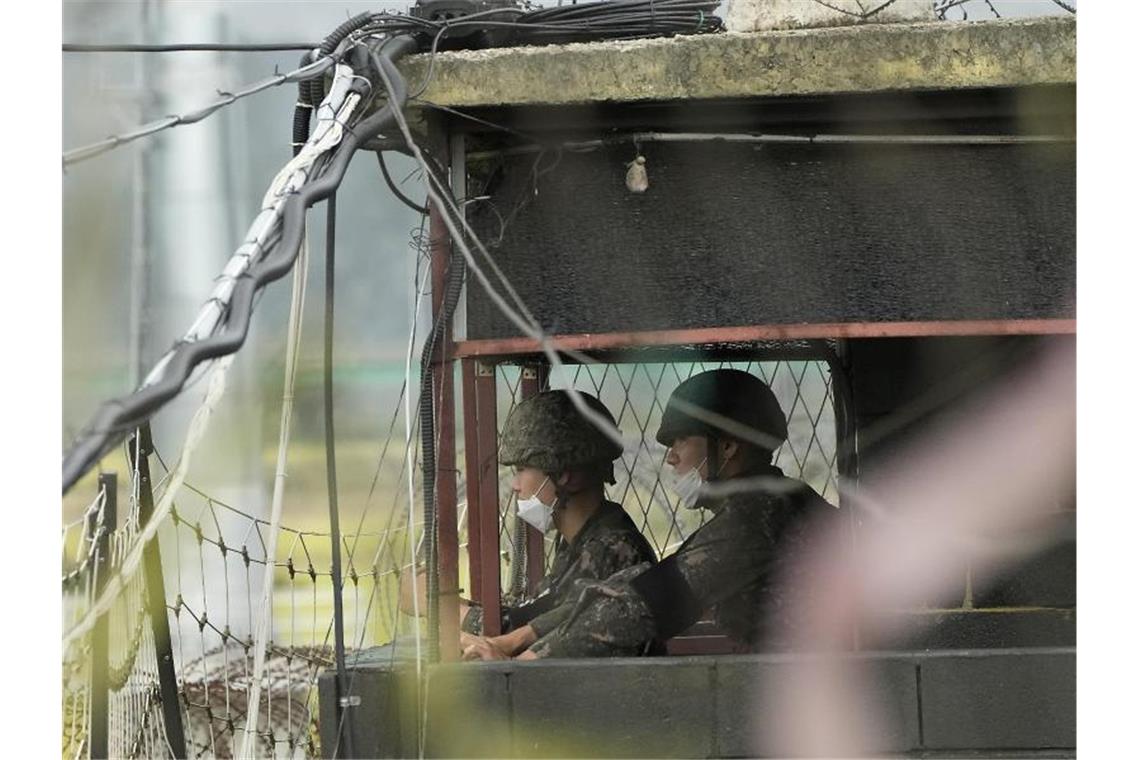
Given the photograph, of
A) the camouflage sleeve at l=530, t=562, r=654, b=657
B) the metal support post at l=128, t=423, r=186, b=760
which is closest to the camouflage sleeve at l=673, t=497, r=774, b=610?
the camouflage sleeve at l=530, t=562, r=654, b=657

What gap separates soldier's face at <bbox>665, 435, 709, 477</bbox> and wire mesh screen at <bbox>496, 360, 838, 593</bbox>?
551mm

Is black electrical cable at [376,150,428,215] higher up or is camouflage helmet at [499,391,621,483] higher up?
black electrical cable at [376,150,428,215]

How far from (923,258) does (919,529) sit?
A: 1159 mm

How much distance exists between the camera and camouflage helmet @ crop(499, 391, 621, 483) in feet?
21.1

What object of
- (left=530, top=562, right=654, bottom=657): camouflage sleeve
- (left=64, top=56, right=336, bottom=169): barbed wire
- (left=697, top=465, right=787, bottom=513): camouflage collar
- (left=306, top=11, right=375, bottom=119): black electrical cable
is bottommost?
(left=530, top=562, right=654, bottom=657): camouflage sleeve

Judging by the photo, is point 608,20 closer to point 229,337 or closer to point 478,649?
point 478,649

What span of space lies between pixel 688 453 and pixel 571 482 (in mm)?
568

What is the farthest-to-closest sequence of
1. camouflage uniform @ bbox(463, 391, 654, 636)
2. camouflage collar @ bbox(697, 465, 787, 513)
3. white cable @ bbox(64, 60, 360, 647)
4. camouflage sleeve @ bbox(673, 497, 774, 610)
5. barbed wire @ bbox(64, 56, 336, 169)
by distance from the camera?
1. camouflage uniform @ bbox(463, 391, 654, 636)
2. camouflage collar @ bbox(697, 465, 787, 513)
3. camouflage sleeve @ bbox(673, 497, 774, 610)
4. barbed wire @ bbox(64, 56, 336, 169)
5. white cable @ bbox(64, 60, 360, 647)

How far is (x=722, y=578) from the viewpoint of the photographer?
5.66 m

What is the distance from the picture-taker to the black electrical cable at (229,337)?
8.39ft

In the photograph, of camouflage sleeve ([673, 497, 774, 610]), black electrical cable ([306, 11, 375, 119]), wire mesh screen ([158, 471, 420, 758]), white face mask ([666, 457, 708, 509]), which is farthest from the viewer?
wire mesh screen ([158, 471, 420, 758])

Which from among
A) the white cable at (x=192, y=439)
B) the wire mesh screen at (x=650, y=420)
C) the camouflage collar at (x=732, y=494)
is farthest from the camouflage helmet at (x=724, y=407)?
the white cable at (x=192, y=439)

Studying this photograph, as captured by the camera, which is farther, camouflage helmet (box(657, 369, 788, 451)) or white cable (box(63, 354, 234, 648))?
camouflage helmet (box(657, 369, 788, 451))

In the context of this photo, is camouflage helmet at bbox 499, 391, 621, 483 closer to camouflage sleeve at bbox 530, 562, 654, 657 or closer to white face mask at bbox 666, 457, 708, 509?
white face mask at bbox 666, 457, 708, 509
